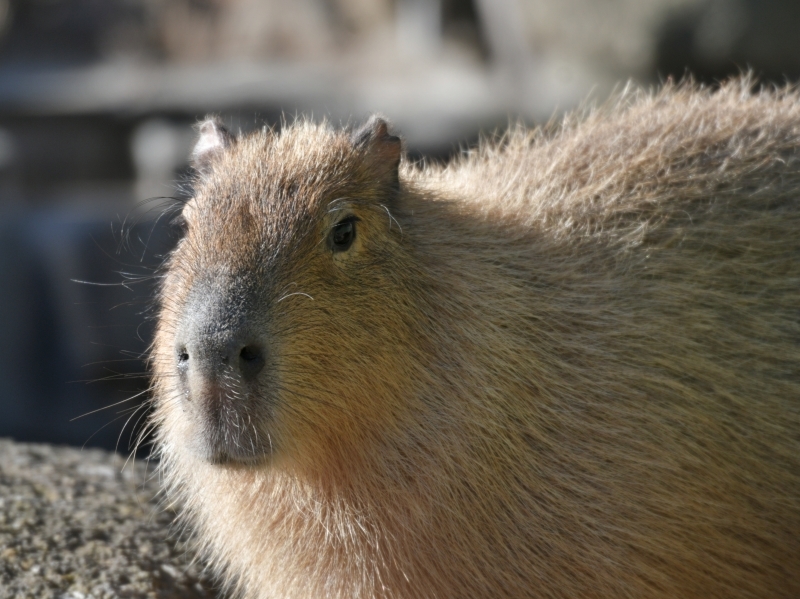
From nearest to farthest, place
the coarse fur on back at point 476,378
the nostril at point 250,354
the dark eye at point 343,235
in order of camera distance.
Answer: the nostril at point 250,354, the coarse fur on back at point 476,378, the dark eye at point 343,235

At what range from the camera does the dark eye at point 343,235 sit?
348 centimetres

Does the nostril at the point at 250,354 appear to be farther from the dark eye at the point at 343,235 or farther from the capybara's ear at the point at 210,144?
the capybara's ear at the point at 210,144

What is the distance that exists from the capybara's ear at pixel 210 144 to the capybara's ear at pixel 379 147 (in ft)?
1.72

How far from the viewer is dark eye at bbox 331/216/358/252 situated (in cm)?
348

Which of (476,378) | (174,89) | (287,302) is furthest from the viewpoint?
(174,89)

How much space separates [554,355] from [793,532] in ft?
3.99

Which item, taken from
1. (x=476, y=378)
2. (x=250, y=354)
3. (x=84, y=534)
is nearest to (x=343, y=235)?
(x=250, y=354)

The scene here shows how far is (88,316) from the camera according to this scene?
32.3 ft

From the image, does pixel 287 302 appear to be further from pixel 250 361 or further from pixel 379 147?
pixel 379 147

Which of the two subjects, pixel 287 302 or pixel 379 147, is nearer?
pixel 287 302

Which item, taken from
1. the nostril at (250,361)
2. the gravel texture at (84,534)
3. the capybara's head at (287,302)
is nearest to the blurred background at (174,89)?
the gravel texture at (84,534)

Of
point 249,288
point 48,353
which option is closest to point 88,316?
point 48,353

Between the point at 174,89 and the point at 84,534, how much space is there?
39.0ft

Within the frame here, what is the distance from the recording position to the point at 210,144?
3895 millimetres
